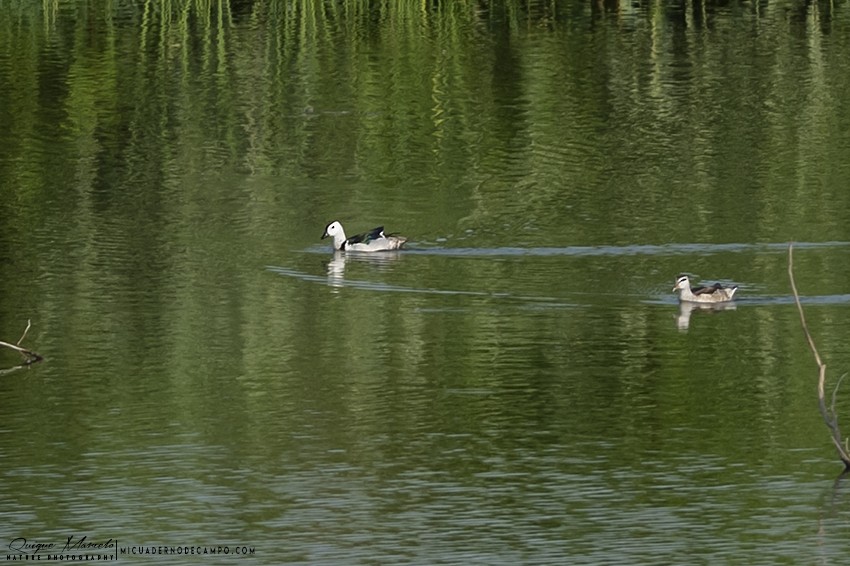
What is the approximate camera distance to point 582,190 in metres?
25.8

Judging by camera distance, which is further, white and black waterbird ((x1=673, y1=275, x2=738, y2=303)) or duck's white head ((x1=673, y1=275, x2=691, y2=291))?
duck's white head ((x1=673, y1=275, x2=691, y2=291))

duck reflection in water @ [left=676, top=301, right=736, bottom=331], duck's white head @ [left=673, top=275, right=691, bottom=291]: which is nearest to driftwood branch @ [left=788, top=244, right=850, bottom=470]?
duck reflection in water @ [left=676, top=301, right=736, bottom=331]

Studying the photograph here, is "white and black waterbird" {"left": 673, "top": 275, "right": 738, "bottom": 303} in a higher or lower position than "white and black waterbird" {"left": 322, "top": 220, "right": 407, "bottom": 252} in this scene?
lower

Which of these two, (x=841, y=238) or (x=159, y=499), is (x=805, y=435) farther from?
(x=841, y=238)

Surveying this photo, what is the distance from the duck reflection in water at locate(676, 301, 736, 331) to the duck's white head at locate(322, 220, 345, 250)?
500 centimetres

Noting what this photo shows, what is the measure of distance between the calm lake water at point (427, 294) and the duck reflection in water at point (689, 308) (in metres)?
0.07

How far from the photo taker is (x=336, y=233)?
23.6 meters

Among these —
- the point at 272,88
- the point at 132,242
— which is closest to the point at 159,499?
the point at 132,242

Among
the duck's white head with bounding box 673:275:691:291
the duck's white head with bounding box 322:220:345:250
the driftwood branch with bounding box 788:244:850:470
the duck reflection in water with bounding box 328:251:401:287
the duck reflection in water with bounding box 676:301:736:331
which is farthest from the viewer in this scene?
the duck's white head with bounding box 322:220:345:250

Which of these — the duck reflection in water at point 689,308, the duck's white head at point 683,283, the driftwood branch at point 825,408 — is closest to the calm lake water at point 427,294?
the duck reflection in water at point 689,308

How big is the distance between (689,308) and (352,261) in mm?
4475

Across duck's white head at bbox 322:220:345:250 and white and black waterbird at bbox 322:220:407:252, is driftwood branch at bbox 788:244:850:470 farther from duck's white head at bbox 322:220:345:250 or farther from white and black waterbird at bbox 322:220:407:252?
Answer: duck's white head at bbox 322:220:345:250

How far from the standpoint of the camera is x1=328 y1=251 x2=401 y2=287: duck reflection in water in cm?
2191

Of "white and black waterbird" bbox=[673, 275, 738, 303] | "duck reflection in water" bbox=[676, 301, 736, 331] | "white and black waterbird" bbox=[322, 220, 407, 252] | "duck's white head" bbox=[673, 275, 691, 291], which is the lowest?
"duck reflection in water" bbox=[676, 301, 736, 331]
